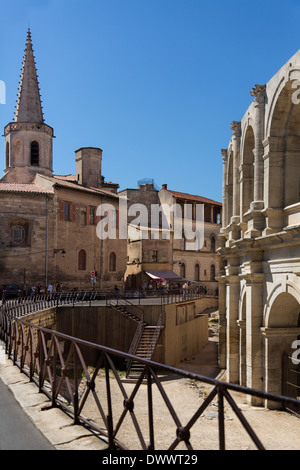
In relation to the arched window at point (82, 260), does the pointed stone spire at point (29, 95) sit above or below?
above

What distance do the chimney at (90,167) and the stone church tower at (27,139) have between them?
146 inches

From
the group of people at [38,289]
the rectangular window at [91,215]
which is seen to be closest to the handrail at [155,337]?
the group of people at [38,289]

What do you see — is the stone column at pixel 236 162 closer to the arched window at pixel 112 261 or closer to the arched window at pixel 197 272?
the arched window at pixel 112 261

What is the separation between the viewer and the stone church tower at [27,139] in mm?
41656

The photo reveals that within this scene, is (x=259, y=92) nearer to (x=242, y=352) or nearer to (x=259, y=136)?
(x=259, y=136)

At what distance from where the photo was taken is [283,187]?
1437cm

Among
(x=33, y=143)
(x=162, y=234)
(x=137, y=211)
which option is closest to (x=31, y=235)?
(x=33, y=143)

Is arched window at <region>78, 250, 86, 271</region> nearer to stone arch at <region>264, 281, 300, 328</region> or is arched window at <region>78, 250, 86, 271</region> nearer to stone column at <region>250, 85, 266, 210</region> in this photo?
stone column at <region>250, 85, 266, 210</region>

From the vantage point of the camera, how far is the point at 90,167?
45.7 meters

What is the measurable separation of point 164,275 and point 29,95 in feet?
68.7

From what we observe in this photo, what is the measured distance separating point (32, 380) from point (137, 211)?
4616cm

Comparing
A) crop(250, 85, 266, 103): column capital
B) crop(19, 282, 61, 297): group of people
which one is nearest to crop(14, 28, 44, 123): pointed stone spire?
crop(19, 282, 61, 297): group of people

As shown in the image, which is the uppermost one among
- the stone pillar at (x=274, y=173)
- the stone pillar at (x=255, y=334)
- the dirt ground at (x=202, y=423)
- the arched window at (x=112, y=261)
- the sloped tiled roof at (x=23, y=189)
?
the sloped tiled roof at (x=23, y=189)

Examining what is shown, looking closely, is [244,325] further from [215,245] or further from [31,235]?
[215,245]
